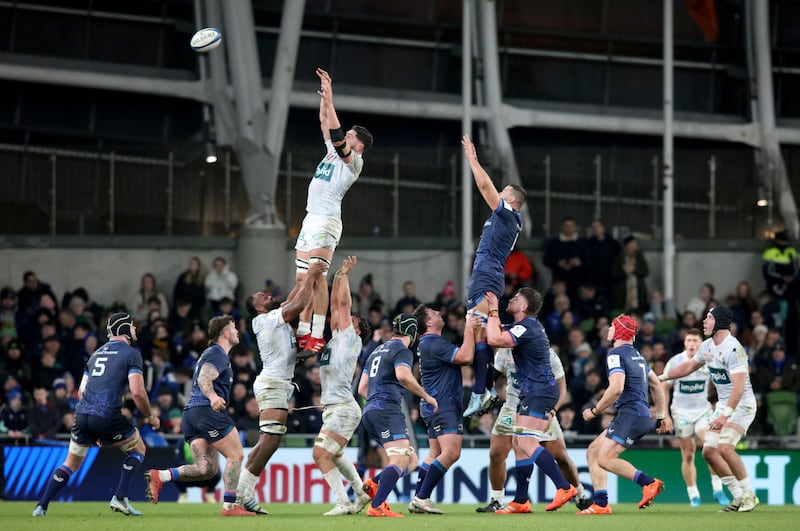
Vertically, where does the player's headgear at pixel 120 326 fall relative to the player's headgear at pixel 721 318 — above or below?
below

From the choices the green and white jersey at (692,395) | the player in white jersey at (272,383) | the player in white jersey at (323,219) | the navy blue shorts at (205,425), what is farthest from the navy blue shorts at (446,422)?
the green and white jersey at (692,395)

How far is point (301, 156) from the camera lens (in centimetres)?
3177

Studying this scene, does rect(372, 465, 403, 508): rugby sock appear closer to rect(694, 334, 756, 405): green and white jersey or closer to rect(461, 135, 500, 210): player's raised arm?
rect(461, 135, 500, 210): player's raised arm

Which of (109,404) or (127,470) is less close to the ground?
(109,404)

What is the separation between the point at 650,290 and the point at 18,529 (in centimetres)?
2000

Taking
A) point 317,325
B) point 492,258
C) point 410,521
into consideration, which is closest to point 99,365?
point 317,325

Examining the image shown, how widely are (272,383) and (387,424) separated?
1411 mm

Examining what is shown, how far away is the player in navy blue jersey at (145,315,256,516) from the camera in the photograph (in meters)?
16.7

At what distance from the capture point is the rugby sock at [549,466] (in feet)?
54.7

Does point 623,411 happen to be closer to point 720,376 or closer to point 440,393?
point 720,376

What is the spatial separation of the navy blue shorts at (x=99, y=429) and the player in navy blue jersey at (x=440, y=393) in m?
3.44

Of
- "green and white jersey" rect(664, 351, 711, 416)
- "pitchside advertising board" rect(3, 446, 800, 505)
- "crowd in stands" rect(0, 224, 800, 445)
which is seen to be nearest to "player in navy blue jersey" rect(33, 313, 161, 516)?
"crowd in stands" rect(0, 224, 800, 445)

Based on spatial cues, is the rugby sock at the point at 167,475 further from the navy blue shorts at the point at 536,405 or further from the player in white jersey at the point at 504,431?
the navy blue shorts at the point at 536,405

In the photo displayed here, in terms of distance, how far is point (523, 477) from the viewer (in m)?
16.9
